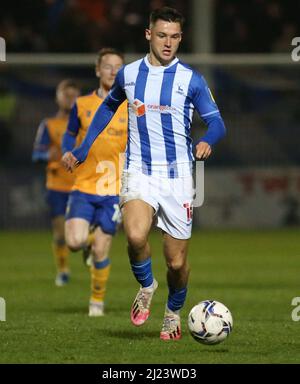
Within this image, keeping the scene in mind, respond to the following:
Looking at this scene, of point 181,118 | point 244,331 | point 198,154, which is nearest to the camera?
point 198,154

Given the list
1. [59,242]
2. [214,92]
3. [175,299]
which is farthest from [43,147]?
[214,92]

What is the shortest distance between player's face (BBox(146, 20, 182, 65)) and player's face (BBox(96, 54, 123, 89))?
2.07 metres

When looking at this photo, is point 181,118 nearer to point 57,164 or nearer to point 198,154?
point 198,154

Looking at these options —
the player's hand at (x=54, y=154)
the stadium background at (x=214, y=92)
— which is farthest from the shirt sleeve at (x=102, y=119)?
the stadium background at (x=214, y=92)

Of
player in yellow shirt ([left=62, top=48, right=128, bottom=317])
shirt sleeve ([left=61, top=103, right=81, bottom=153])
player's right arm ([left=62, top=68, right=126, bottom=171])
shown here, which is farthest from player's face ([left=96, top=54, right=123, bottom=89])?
player's right arm ([left=62, top=68, right=126, bottom=171])

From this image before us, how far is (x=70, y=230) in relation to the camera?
33.6 ft

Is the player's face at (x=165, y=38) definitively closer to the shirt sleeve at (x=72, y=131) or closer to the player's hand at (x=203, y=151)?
the player's hand at (x=203, y=151)

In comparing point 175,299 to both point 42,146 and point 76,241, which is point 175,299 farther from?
point 42,146

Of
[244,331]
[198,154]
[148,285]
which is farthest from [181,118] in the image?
[244,331]

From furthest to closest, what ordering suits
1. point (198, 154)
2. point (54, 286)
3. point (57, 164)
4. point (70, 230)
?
1. point (57, 164)
2. point (54, 286)
3. point (70, 230)
4. point (198, 154)

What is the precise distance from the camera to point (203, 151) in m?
7.58

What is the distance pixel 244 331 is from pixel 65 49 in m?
14.3

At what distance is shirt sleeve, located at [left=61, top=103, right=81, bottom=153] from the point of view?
1041 cm

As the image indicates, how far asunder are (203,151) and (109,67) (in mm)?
2841
